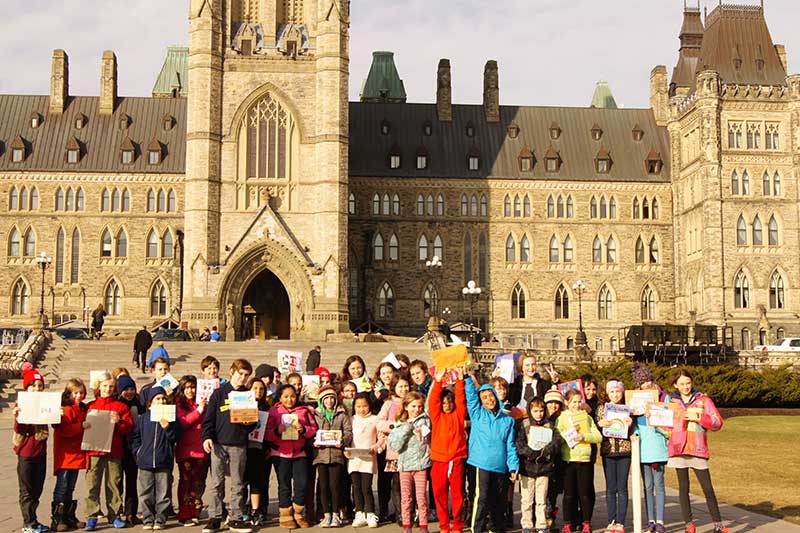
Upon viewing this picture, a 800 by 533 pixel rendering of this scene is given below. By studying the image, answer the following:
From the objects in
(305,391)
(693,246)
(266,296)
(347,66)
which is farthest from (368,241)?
(305,391)

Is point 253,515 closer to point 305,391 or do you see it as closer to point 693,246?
point 305,391

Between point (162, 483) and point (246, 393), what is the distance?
5.85 ft

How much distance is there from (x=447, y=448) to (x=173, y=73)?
68.7m

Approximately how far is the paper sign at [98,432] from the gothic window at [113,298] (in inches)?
1854

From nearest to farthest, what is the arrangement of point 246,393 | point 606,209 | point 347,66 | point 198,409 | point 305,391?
point 246,393 → point 198,409 → point 305,391 → point 347,66 → point 606,209

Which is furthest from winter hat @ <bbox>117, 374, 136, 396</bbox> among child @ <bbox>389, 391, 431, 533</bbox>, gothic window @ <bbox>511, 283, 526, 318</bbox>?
gothic window @ <bbox>511, 283, 526, 318</bbox>

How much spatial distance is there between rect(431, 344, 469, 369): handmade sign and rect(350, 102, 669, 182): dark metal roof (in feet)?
158

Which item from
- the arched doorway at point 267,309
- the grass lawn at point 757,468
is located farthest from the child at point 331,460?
the arched doorway at point 267,309

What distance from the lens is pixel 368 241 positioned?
6119 centimetres

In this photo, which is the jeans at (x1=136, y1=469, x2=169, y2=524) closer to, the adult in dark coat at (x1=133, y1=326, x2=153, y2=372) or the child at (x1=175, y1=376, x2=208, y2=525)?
the child at (x1=175, y1=376, x2=208, y2=525)

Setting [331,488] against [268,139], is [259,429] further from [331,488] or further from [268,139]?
[268,139]

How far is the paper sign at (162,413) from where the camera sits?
Result: 13961mm

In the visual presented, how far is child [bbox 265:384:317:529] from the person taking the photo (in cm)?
1448

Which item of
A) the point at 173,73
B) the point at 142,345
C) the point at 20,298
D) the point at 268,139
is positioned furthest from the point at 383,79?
the point at 142,345
